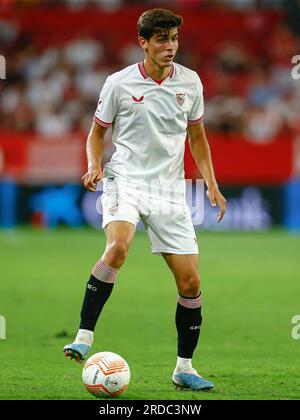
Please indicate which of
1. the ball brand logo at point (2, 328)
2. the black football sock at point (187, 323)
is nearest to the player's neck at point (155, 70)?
the black football sock at point (187, 323)

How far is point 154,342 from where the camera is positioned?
7812 mm

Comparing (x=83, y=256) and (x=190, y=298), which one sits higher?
(x=190, y=298)

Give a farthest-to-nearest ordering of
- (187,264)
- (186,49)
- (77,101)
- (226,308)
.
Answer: (186,49)
(77,101)
(226,308)
(187,264)

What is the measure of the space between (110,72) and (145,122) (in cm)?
1551

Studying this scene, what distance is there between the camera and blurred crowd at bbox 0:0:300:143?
19938mm

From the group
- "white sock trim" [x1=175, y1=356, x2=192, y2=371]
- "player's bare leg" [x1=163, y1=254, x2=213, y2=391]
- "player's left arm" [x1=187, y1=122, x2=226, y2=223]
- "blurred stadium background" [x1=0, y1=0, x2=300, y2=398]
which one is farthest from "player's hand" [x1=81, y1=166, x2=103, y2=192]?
"blurred stadium background" [x1=0, y1=0, x2=300, y2=398]

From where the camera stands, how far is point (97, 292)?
5828 millimetres

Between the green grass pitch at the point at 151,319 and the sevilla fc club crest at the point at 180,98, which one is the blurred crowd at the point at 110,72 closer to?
the green grass pitch at the point at 151,319

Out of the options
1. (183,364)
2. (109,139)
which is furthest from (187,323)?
(109,139)

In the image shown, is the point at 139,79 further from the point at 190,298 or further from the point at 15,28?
the point at 15,28

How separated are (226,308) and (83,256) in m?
4.63

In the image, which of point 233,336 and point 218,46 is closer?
point 233,336

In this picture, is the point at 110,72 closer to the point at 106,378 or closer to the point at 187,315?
the point at 187,315

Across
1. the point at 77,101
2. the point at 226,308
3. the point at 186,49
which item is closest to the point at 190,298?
the point at 226,308
